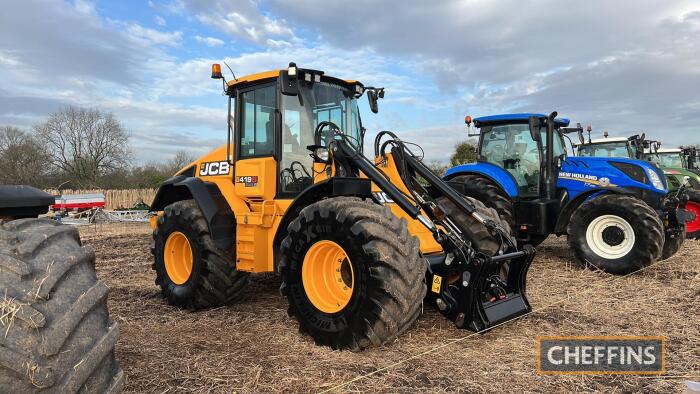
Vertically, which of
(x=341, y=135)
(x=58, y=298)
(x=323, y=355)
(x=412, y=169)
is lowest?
(x=323, y=355)

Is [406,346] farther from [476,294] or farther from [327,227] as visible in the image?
[327,227]

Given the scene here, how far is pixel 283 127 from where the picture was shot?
5148 mm

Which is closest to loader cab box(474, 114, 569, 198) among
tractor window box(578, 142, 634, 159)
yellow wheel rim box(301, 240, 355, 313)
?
tractor window box(578, 142, 634, 159)

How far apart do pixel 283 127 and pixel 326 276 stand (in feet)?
5.57

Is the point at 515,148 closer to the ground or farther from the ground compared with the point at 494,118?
closer to the ground

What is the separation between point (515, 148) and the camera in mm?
8758

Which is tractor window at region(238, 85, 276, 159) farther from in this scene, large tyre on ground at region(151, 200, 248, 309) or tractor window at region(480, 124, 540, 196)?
tractor window at region(480, 124, 540, 196)

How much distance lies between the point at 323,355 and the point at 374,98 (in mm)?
3195

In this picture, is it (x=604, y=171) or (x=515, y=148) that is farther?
(x=515, y=148)

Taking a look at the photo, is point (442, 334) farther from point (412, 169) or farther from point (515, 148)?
point (515, 148)

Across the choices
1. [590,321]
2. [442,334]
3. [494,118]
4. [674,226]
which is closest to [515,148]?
[494,118]

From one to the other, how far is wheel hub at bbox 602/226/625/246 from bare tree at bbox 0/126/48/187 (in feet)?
101

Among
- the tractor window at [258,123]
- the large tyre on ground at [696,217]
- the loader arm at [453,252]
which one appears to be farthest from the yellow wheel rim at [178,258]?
the large tyre on ground at [696,217]

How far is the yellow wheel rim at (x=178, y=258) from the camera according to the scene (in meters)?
5.91
